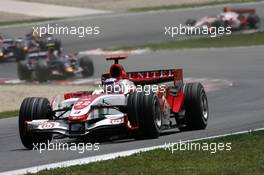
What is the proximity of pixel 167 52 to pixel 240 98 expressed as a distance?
14.3 m

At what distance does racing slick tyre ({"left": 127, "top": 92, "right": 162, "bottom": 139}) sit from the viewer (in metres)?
14.5

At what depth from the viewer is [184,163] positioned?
1155cm

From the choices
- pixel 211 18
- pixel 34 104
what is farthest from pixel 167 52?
pixel 34 104

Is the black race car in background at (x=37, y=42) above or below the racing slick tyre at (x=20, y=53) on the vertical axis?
above

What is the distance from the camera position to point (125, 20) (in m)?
50.0

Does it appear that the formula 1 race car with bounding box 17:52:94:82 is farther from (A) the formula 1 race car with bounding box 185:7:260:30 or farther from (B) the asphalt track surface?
(A) the formula 1 race car with bounding box 185:7:260:30

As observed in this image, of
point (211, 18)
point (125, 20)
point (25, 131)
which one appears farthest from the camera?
point (125, 20)

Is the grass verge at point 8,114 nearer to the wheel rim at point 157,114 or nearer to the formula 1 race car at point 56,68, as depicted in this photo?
the wheel rim at point 157,114

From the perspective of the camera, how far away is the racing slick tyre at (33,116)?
1488cm

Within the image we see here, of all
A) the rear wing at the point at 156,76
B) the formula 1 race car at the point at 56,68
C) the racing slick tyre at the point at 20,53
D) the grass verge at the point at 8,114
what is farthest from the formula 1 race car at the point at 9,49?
the rear wing at the point at 156,76

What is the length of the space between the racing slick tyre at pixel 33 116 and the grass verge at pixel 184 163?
2802 millimetres

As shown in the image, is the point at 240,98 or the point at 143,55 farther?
the point at 143,55

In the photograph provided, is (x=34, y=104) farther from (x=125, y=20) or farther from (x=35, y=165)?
(x=125, y=20)

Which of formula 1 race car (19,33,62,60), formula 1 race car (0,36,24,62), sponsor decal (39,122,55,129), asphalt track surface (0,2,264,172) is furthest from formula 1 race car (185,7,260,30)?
sponsor decal (39,122,55,129)
